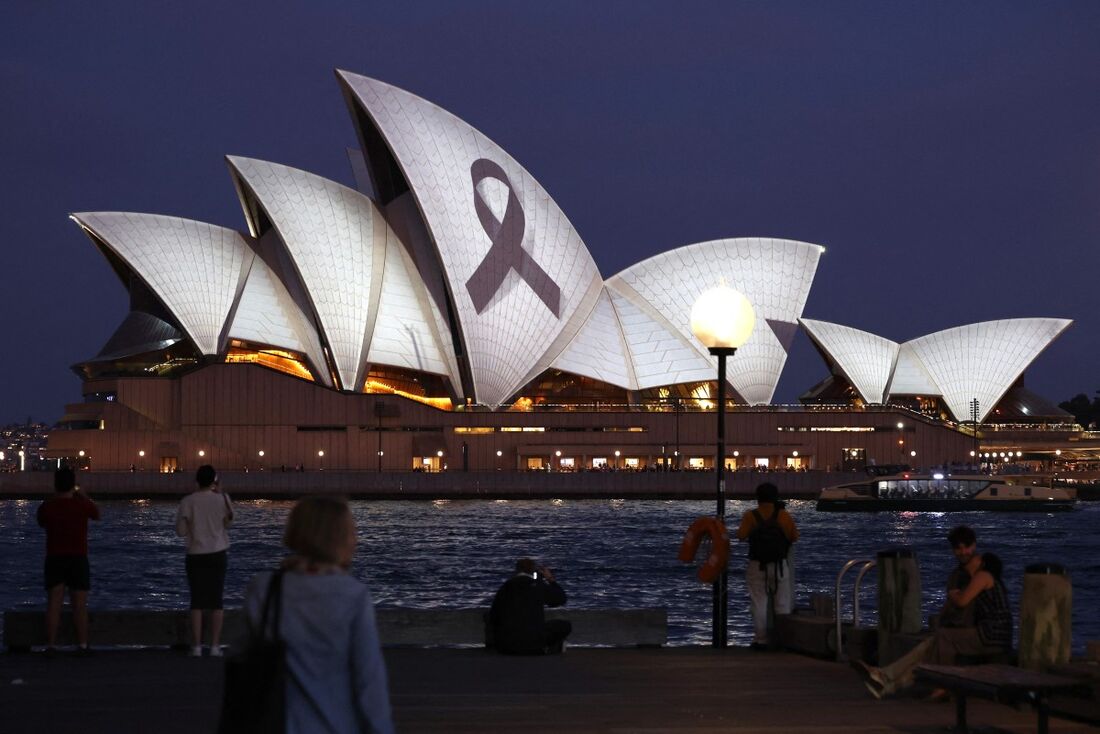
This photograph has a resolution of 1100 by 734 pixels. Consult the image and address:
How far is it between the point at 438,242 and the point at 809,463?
2290cm

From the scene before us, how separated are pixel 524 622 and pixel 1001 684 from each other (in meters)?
4.21

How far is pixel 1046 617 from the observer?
25.2 feet

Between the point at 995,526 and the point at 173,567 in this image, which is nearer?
the point at 173,567

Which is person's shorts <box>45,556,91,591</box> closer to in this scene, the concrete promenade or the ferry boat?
the concrete promenade

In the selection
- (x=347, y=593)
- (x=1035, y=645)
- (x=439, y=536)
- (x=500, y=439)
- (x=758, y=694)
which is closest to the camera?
(x=347, y=593)

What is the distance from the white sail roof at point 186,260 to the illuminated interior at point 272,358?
7.25ft

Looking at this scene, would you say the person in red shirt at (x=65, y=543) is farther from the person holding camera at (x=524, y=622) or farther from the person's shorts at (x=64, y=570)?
the person holding camera at (x=524, y=622)

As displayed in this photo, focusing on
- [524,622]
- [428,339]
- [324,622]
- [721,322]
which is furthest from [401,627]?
[428,339]

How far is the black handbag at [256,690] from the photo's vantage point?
379 cm

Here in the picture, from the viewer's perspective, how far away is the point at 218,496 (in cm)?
952

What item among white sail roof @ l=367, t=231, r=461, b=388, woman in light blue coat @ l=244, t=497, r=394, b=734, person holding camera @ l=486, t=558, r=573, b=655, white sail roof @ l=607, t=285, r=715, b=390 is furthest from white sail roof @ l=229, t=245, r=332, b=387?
woman in light blue coat @ l=244, t=497, r=394, b=734

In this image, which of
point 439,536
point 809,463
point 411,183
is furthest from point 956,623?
point 809,463

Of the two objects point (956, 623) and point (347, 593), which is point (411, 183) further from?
point (347, 593)

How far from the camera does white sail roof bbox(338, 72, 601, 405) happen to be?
54.4 m
